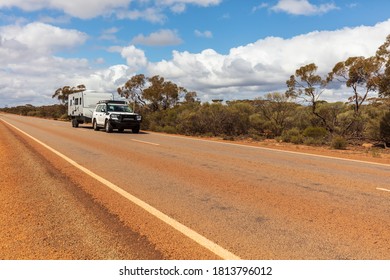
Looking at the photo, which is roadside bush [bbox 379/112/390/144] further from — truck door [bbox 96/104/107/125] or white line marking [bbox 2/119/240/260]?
truck door [bbox 96/104/107/125]

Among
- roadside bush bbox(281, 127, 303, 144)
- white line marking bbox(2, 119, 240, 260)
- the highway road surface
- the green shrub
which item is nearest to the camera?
white line marking bbox(2, 119, 240, 260)

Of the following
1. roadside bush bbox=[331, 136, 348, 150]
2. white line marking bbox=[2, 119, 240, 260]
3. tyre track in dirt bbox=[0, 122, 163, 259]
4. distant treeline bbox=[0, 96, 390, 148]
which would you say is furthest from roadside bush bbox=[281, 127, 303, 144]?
tyre track in dirt bbox=[0, 122, 163, 259]

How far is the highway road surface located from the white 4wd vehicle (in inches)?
544

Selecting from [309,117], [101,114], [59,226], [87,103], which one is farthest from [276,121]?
[59,226]

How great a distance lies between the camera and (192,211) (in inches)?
218

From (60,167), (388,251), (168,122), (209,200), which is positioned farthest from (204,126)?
(388,251)

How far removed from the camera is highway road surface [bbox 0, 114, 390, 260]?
4102 millimetres

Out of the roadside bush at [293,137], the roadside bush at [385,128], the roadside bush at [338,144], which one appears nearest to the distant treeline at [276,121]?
the roadside bush at [293,137]

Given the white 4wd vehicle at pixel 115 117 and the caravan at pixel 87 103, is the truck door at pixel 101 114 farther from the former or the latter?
the caravan at pixel 87 103

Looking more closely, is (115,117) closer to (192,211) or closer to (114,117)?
(114,117)

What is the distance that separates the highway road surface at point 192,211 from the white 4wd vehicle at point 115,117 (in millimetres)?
13829

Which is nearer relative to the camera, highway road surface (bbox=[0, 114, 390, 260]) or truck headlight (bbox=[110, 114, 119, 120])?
highway road surface (bbox=[0, 114, 390, 260])
